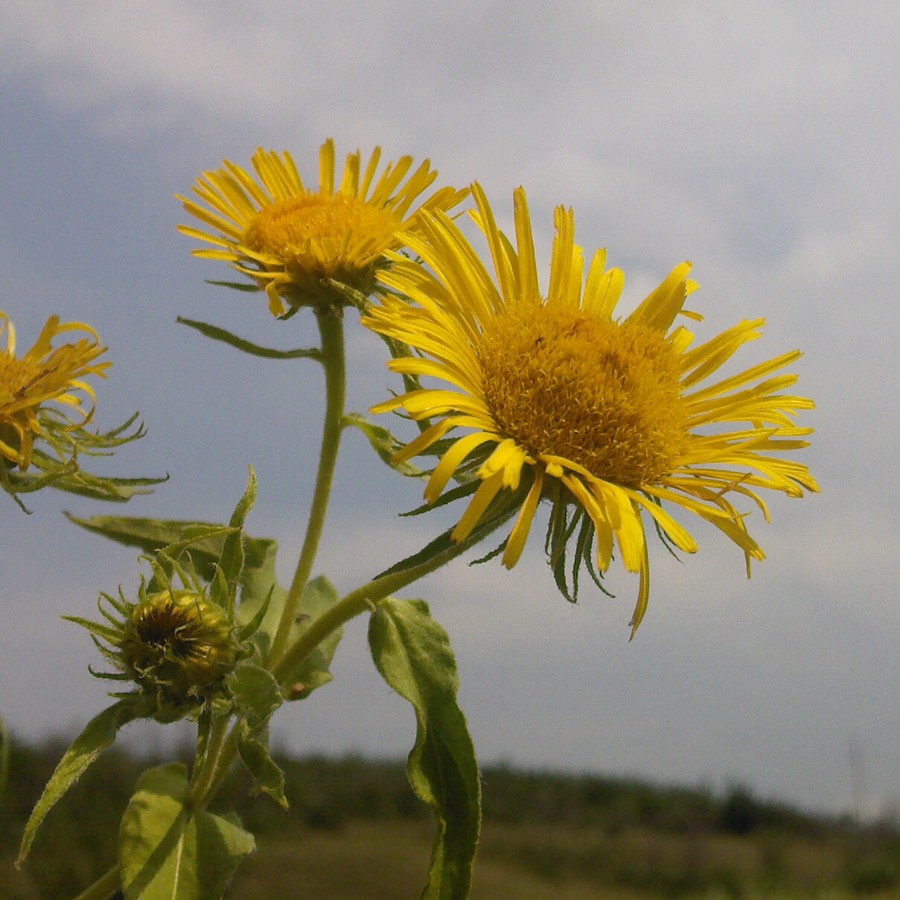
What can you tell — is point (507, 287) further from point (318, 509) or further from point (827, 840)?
point (827, 840)

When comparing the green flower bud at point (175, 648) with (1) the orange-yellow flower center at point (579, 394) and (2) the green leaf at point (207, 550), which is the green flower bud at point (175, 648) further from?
(1) the orange-yellow flower center at point (579, 394)

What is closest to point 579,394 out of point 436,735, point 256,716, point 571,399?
point 571,399

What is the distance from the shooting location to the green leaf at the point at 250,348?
2.21m

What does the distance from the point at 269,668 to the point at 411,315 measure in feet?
2.48

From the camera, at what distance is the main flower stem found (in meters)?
2.05

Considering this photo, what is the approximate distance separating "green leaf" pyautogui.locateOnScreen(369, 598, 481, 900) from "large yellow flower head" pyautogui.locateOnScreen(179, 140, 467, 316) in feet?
2.17

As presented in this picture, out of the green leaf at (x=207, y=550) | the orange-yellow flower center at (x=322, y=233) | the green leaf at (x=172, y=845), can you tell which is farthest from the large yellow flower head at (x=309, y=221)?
the green leaf at (x=172, y=845)

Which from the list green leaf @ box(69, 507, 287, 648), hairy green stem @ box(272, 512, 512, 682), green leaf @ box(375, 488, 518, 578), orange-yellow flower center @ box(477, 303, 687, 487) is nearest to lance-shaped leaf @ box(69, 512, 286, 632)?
green leaf @ box(69, 507, 287, 648)

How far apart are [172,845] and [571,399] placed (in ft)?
3.69

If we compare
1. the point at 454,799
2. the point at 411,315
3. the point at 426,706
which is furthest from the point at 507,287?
the point at 454,799

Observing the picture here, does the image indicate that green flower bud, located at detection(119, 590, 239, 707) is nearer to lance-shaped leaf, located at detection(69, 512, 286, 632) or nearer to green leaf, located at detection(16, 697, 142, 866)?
green leaf, located at detection(16, 697, 142, 866)

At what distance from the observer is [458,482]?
157 cm

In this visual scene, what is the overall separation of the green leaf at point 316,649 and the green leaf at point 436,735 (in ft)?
0.72

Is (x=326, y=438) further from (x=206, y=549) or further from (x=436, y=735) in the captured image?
(x=436, y=735)
